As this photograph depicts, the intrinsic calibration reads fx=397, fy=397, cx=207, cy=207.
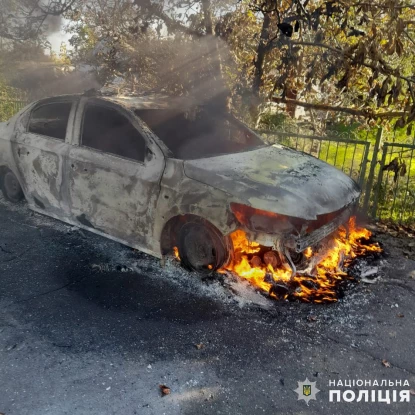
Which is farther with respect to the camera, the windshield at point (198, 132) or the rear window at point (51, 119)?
the rear window at point (51, 119)

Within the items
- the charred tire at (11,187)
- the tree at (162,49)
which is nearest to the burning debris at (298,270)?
the tree at (162,49)

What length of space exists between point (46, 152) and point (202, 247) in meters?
2.26

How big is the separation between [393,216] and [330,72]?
9.17ft

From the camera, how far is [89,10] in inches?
296

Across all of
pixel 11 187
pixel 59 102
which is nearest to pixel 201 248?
pixel 59 102

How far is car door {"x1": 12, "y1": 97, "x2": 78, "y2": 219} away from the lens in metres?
4.58

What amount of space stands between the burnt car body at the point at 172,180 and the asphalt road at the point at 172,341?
0.51m

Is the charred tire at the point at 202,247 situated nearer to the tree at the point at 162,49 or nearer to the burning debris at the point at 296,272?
the burning debris at the point at 296,272

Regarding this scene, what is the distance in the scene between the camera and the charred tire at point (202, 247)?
3766mm

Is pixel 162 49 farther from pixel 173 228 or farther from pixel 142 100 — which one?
pixel 173 228

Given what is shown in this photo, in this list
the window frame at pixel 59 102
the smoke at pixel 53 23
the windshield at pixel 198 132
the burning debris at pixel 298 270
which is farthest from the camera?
the smoke at pixel 53 23

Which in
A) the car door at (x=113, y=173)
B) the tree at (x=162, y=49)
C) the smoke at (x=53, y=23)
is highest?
the smoke at (x=53, y=23)

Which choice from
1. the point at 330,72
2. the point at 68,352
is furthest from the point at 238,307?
the point at 330,72

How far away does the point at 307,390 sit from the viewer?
2680mm
